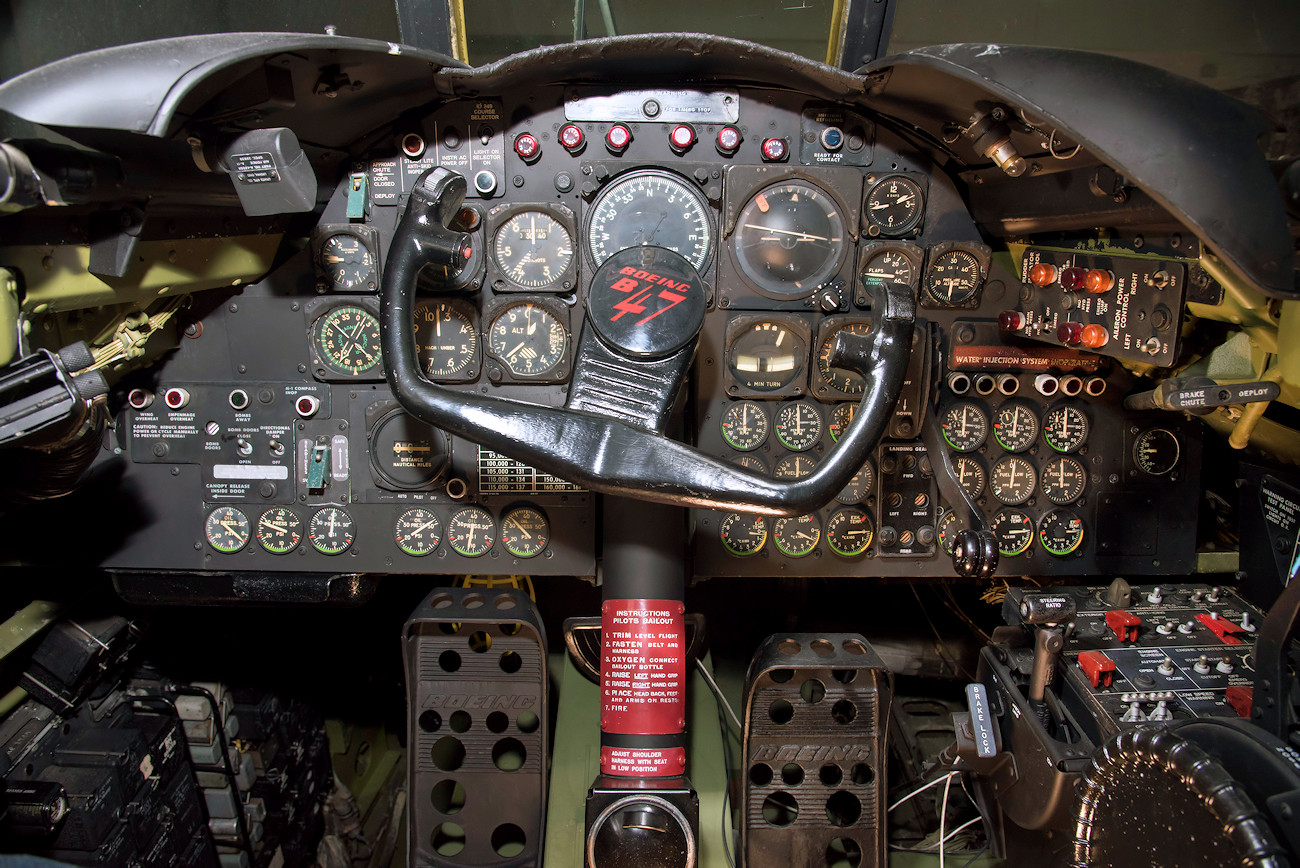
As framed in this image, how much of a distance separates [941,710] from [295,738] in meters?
2.64

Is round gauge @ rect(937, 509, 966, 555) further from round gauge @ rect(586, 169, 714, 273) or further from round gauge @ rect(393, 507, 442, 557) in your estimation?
round gauge @ rect(393, 507, 442, 557)

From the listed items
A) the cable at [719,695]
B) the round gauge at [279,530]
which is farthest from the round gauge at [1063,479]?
the round gauge at [279,530]

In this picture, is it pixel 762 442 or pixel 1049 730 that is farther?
pixel 762 442

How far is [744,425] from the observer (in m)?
2.37

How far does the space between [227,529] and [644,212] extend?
5.60ft

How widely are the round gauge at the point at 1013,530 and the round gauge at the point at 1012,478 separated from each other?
0.15 ft

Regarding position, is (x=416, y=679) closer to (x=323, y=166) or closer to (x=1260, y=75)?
(x=323, y=166)

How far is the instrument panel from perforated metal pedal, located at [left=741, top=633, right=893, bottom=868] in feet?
1.31

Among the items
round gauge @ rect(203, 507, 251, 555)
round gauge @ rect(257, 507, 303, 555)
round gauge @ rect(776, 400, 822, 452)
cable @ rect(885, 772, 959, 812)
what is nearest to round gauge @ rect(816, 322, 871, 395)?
round gauge @ rect(776, 400, 822, 452)

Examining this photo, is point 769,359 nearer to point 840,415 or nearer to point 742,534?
point 840,415

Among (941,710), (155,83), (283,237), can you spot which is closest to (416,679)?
(283,237)

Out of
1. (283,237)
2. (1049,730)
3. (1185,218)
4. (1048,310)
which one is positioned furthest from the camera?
(283,237)

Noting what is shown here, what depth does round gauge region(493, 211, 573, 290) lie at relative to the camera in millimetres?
2271

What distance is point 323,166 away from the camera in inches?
86.4
